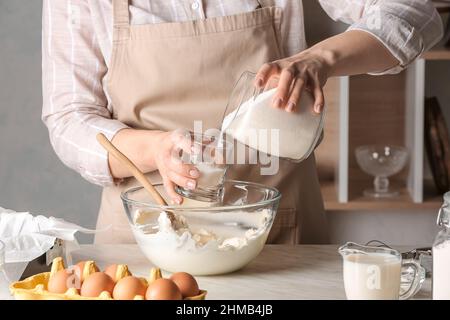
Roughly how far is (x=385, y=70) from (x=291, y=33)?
0.21 metres

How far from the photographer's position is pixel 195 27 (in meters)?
1.61

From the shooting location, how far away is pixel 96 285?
3.52ft

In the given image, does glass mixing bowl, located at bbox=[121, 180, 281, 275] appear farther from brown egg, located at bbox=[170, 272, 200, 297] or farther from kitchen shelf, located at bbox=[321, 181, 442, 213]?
kitchen shelf, located at bbox=[321, 181, 442, 213]

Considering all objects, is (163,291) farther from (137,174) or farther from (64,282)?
(137,174)

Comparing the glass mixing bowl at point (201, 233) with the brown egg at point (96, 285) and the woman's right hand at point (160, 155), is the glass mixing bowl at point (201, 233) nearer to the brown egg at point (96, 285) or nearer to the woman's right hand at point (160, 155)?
the woman's right hand at point (160, 155)

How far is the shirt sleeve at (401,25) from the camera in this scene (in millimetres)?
1487

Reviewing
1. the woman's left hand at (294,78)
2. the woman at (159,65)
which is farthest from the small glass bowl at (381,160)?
the woman's left hand at (294,78)

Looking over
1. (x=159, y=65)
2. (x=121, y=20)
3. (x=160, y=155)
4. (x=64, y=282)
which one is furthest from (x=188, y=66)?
(x=64, y=282)

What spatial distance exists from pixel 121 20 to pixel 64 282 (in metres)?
0.67

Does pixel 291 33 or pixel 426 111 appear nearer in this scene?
pixel 291 33

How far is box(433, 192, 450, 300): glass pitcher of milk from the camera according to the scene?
1.12 m

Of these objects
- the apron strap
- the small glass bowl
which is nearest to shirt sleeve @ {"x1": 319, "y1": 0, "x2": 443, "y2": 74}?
the apron strap
